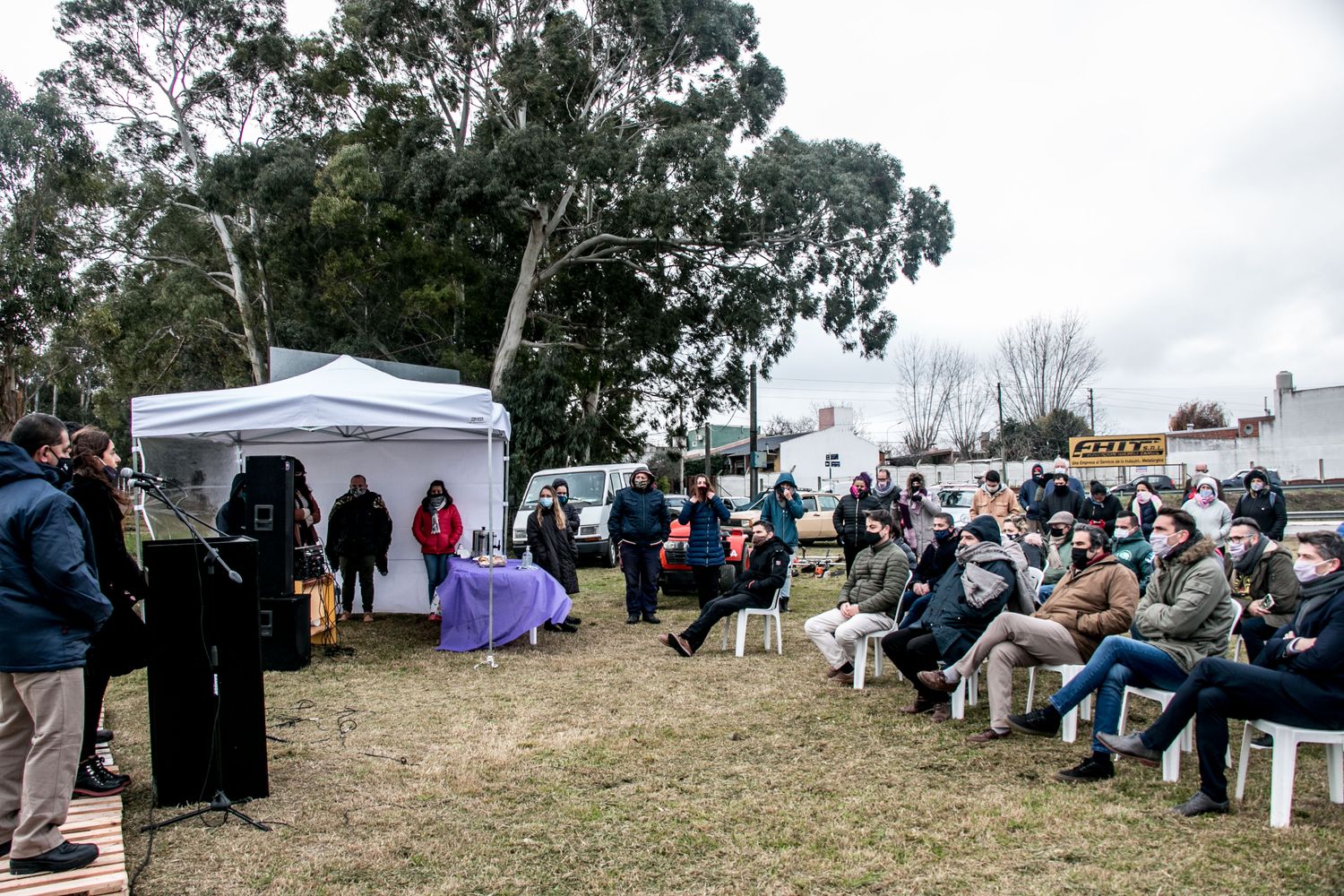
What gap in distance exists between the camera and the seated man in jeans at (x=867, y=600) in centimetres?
720

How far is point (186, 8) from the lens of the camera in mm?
25016

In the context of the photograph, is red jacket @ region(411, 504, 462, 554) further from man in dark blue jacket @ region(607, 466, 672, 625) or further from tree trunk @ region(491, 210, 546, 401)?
tree trunk @ region(491, 210, 546, 401)

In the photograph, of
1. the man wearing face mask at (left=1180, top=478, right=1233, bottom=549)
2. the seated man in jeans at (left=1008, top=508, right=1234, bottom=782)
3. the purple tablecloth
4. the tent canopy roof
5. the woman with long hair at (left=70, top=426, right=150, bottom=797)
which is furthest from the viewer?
the man wearing face mask at (left=1180, top=478, right=1233, bottom=549)

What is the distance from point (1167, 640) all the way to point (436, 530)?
7.06m

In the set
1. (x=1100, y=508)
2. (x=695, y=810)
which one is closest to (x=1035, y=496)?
(x=1100, y=508)

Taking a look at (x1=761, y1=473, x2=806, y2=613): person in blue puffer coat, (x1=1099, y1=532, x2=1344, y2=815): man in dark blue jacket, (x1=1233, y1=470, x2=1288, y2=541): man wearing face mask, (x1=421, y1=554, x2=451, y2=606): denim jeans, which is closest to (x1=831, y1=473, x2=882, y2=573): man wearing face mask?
(x1=761, y1=473, x2=806, y2=613): person in blue puffer coat

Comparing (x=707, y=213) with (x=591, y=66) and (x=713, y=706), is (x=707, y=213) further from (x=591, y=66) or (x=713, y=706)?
(x=713, y=706)

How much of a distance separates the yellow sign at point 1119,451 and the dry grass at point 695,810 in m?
38.3

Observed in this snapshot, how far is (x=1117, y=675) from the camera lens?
5.00 meters

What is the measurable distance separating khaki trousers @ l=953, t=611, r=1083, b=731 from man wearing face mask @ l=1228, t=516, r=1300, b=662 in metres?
1.37

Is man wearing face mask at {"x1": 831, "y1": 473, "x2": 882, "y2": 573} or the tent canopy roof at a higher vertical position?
the tent canopy roof

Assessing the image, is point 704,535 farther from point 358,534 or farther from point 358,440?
point 358,440

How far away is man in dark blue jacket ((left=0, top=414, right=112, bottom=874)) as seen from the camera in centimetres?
352

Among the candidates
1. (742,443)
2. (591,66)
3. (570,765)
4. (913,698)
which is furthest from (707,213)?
(742,443)
